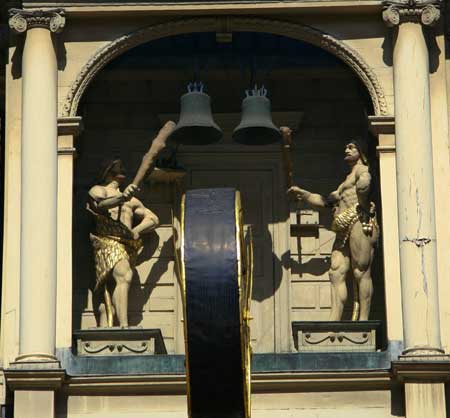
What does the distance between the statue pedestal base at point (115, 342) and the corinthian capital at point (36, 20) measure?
286 centimetres

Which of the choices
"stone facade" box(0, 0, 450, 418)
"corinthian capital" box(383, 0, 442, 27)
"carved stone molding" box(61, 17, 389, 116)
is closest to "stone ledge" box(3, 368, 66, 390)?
"stone facade" box(0, 0, 450, 418)

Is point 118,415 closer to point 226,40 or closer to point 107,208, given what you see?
point 107,208

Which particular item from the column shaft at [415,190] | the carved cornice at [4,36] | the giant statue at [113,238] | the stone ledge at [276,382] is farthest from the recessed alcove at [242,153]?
the stone ledge at [276,382]

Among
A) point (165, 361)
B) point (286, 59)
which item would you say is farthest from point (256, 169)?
point (165, 361)

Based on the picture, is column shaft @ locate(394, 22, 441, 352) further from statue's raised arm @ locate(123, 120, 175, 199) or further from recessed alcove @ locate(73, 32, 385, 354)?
statue's raised arm @ locate(123, 120, 175, 199)

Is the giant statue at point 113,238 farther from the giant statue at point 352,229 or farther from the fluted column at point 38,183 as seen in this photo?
the giant statue at point 352,229

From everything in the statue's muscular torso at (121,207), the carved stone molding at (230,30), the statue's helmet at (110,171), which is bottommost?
the statue's muscular torso at (121,207)

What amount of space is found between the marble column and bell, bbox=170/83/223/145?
1.76 metres

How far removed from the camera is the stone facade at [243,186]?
75.5 ft

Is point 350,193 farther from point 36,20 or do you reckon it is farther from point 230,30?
point 36,20

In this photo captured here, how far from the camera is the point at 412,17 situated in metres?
23.8

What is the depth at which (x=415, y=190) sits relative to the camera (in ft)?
76.5

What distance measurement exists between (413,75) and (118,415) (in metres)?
4.16

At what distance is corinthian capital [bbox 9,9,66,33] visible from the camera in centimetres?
2389
